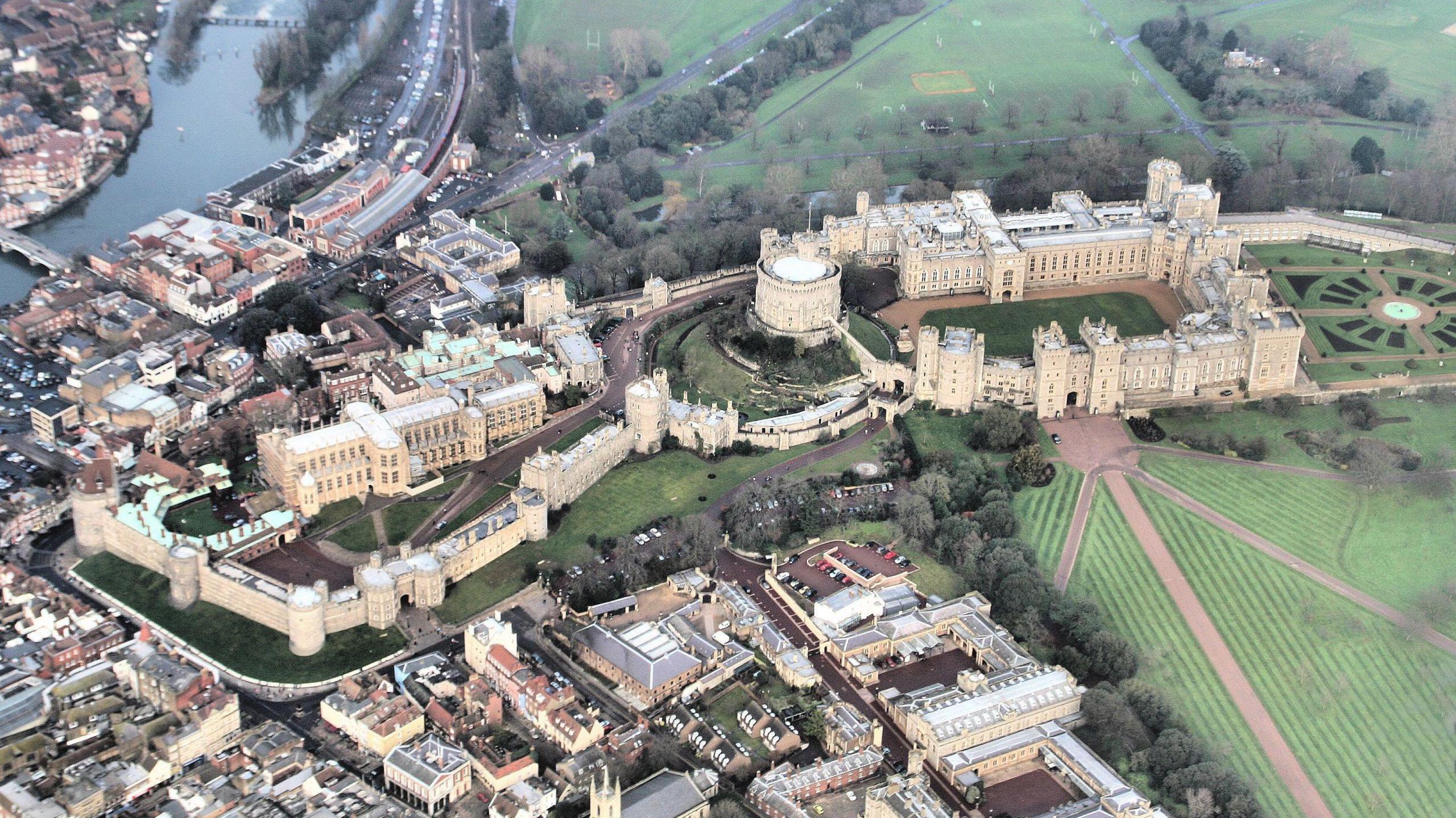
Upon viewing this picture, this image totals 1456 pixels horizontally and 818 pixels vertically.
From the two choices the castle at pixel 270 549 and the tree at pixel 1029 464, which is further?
the tree at pixel 1029 464

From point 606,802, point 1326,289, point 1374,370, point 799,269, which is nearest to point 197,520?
point 606,802

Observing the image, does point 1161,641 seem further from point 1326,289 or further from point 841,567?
point 1326,289

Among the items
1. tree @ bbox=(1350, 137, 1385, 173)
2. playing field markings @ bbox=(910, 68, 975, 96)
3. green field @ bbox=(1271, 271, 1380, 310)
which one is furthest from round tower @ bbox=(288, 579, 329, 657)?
tree @ bbox=(1350, 137, 1385, 173)

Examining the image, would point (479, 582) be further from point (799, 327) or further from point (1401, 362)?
point (1401, 362)

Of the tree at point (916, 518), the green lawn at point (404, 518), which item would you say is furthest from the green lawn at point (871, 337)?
the green lawn at point (404, 518)

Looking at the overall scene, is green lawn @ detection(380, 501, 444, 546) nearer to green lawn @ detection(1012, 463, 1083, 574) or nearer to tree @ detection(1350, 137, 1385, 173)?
green lawn @ detection(1012, 463, 1083, 574)

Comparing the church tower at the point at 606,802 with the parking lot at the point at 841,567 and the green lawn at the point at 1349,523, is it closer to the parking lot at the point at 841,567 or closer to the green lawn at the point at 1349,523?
the parking lot at the point at 841,567
